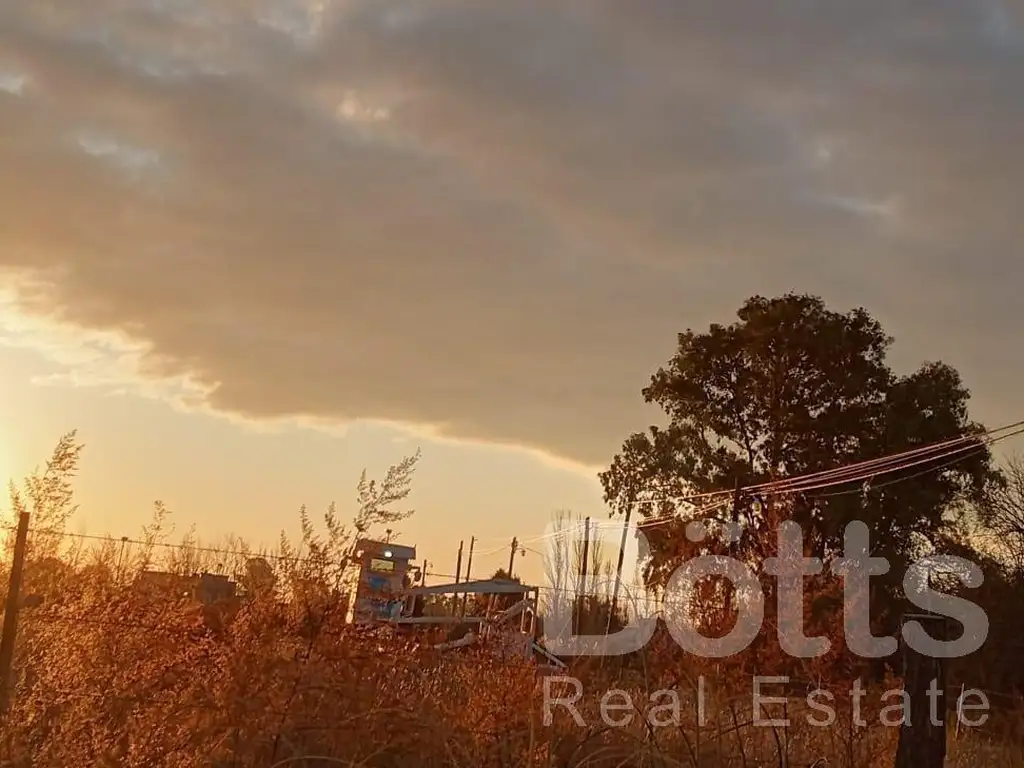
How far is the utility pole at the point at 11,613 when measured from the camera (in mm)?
4926

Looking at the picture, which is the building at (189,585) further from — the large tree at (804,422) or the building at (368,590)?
the large tree at (804,422)

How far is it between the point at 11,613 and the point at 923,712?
420cm

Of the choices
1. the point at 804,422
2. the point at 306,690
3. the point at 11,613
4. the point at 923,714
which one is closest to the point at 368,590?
the point at 306,690

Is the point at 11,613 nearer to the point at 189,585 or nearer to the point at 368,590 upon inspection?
the point at 189,585

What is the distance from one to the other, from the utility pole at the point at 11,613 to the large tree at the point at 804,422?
22981 millimetres

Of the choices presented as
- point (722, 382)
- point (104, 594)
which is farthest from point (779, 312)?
point (104, 594)

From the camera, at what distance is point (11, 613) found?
5473 millimetres

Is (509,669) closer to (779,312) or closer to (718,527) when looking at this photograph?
(718,527)

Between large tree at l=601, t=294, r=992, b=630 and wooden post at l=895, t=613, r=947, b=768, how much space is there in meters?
22.9

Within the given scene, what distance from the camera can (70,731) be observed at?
363 centimetres

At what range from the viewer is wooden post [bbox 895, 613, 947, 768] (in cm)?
481

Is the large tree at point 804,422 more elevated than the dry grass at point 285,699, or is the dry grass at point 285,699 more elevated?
the large tree at point 804,422

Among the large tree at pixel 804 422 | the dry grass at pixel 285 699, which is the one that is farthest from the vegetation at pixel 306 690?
the large tree at pixel 804 422

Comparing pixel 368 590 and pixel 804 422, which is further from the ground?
pixel 804 422
